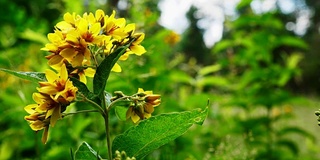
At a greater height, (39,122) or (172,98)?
(172,98)

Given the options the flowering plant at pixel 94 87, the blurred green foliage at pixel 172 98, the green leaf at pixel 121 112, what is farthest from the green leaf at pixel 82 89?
the blurred green foliage at pixel 172 98

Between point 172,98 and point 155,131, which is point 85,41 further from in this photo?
point 172,98

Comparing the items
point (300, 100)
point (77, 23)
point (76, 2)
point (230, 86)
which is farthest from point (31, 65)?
point (77, 23)

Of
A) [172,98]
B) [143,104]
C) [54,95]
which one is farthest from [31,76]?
[172,98]

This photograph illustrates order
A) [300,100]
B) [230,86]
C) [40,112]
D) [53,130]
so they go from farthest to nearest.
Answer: [230,86], [300,100], [53,130], [40,112]

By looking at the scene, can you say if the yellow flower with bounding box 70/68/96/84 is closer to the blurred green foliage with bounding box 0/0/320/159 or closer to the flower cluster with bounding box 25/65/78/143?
the flower cluster with bounding box 25/65/78/143

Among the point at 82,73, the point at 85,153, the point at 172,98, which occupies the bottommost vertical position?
the point at 85,153

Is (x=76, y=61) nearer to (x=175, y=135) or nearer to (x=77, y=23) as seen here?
(x=77, y=23)
